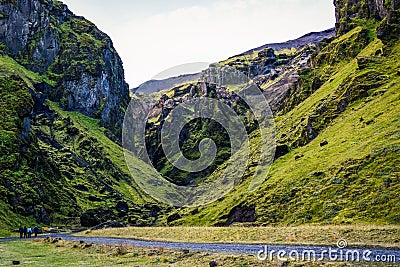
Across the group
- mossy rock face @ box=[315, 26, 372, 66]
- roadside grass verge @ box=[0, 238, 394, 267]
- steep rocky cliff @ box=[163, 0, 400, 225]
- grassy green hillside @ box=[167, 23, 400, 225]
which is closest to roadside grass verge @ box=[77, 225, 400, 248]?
roadside grass verge @ box=[0, 238, 394, 267]

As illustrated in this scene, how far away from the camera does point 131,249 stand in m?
44.8

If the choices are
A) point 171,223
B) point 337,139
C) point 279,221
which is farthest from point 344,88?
point 171,223

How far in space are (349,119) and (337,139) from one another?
1271cm

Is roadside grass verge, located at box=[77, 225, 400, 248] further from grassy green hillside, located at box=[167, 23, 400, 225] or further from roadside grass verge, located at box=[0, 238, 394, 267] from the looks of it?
grassy green hillside, located at box=[167, 23, 400, 225]

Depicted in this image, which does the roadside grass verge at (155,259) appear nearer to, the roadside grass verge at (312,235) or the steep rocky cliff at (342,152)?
the roadside grass verge at (312,235)

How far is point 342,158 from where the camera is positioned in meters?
94.9

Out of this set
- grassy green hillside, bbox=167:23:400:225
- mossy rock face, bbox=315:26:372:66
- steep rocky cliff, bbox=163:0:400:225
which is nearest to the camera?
grassy green hillside, bbox=167:23:400:225

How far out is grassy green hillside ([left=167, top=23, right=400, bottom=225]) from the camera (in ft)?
241

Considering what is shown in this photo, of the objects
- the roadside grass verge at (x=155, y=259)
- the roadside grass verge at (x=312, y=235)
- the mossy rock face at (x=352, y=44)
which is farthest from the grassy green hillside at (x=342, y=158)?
the roadside grass verge at (x=155, y=259)

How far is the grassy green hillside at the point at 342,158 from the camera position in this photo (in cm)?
7350

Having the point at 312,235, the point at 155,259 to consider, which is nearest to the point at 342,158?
the point at 312,235

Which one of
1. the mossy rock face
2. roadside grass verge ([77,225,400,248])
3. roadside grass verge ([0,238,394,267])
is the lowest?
roadside grass verge ([77,225,400,248])

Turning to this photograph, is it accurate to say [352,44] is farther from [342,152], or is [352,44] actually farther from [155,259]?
[155,259]

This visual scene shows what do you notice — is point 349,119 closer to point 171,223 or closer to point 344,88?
point 344,88
